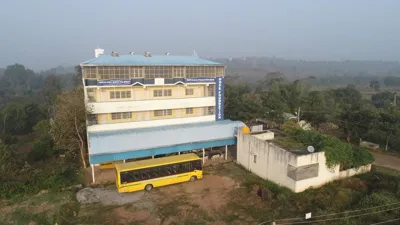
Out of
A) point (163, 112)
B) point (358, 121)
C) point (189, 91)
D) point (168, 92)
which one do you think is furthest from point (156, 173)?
point (358, 121)

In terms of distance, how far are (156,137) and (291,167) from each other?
10.2 meters

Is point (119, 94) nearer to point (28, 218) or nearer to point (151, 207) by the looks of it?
point (151, 207)

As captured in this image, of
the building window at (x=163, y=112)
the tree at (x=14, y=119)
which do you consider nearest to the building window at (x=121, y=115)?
the building window at (x=163, y=112)

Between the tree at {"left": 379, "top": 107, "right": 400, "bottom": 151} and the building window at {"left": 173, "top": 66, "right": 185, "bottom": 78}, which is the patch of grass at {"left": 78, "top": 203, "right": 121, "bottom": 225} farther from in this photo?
the tree at {"left": 379, "top": 107, "right": 400, "bottom": 151}

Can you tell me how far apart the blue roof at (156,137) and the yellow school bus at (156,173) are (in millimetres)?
1793

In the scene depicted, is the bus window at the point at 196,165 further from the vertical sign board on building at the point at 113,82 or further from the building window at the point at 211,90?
the vertical sign board on building at the point at 113,82

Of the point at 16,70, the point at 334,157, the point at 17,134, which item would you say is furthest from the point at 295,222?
the point at 16,70

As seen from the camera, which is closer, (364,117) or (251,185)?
(251,185)

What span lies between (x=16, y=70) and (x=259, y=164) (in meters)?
146

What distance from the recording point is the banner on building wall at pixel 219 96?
1001 inches

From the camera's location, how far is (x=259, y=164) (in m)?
20.4

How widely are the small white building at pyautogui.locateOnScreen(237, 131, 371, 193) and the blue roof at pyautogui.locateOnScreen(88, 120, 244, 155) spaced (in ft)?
9.39

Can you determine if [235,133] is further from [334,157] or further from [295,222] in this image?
[295,222]

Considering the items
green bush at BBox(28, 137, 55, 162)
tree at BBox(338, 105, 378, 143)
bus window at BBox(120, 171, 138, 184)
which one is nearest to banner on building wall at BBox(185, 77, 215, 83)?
bus window at BBox(120, 171, 138, 184)
